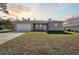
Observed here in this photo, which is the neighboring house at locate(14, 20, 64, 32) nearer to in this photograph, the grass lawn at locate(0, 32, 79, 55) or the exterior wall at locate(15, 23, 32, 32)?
the exterior wall at locate(15, 23, 32, 32)

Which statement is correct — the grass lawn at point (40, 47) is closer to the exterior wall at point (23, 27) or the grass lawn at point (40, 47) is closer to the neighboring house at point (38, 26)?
the exterior wall at point (23, 27)

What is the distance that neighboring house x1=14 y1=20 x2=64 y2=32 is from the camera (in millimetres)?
21406

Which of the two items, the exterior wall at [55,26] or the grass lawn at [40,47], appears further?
the exterior wall at [55,26]

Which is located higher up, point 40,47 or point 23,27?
point 23,27

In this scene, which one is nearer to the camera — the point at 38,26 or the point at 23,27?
the point at 23,27

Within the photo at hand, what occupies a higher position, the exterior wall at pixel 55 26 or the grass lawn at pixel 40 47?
the exterior wall at pixel 55 26

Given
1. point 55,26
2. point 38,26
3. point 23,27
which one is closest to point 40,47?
point 23,27

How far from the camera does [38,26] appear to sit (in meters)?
23.0

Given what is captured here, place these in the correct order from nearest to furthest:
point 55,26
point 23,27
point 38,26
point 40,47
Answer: point 40,47 → point 23,27 → point 55,26 → point 38,26

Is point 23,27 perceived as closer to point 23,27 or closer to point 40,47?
point 23,27

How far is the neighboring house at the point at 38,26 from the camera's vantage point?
70.2 ft

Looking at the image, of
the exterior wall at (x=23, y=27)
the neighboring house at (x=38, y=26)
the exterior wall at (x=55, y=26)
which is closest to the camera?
the exterior wall at (x=23, y=27)

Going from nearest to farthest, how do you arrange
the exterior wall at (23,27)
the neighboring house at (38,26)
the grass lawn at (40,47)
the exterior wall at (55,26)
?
the grass lawn at (40,47)
the exterior wall at (23,27)
the neighboring house at (38,26)
the exterior wall at (55,26)

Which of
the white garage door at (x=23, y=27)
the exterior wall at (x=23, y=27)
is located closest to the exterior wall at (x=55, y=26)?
the exterior wall at (x=23, y=27)
